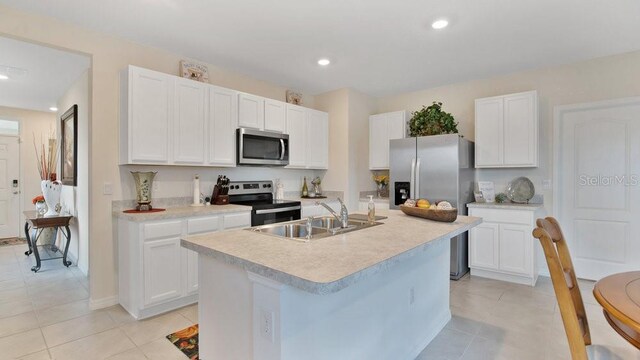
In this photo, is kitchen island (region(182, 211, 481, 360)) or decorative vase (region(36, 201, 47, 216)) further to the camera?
decorative vase (region(36, 201, 47, 216))

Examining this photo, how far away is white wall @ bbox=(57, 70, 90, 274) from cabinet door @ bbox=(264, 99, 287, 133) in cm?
200

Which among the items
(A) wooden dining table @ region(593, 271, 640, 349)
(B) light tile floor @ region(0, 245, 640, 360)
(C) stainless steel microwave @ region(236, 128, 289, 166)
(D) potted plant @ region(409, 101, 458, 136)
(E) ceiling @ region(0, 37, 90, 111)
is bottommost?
(B) light tile floor @ region(0, 245, 640, 360)

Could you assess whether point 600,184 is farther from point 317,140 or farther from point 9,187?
point 9,187

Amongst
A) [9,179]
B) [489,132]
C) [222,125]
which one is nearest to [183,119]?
[222,125]

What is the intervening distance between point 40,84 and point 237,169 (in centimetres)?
310

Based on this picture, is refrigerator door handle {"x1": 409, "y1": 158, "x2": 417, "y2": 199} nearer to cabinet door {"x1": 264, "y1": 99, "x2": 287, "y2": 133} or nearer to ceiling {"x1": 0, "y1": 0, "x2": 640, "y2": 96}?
ceiling {"x1": 0, "y1": 0, "x2": 640, "y2": 96}

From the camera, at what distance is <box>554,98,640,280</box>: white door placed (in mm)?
3404

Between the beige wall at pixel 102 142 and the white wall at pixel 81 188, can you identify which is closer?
the beige wall at pixel 102 142

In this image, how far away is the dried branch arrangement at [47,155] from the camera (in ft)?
18.4

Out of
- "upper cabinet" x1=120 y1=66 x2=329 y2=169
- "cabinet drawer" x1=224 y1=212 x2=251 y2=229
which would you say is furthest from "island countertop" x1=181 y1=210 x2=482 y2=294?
"upper cabinet" x1=120 y1=66 x2=329 y2=169

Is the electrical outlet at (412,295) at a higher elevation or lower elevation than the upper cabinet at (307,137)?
lower

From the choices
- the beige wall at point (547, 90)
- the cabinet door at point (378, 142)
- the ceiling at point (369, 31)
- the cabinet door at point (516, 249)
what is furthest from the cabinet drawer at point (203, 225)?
the beige wall at point (547, 90)

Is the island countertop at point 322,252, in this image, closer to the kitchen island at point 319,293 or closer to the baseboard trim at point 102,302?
the kitchen island at point 319,293

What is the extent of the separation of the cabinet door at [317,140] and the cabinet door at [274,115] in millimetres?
481
